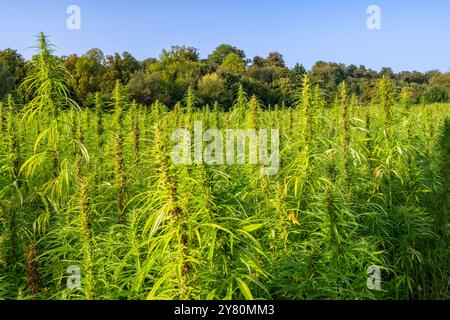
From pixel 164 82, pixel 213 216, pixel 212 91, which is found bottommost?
pixel 213 216

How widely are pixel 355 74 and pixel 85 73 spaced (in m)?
30.2

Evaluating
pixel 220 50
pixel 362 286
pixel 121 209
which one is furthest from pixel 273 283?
pixel 220 50

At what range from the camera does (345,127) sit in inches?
162

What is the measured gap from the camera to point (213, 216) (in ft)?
6.19

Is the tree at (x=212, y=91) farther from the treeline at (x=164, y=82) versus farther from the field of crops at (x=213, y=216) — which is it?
the field of crops at (x=213, y=216)

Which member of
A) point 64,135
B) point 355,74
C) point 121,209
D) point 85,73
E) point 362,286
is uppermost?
point 355,74

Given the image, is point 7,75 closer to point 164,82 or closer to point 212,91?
point 164,82

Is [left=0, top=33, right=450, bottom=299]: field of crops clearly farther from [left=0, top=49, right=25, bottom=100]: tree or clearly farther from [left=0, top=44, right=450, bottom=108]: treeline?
[left=0, top=49, right=25, bottom=100]: tree

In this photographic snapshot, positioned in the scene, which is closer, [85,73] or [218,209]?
[218,209]

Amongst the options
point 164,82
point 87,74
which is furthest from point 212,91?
point 87,74

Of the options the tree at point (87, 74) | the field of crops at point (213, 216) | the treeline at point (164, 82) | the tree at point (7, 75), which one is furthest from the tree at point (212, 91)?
the field of crops at point (213, 216)
